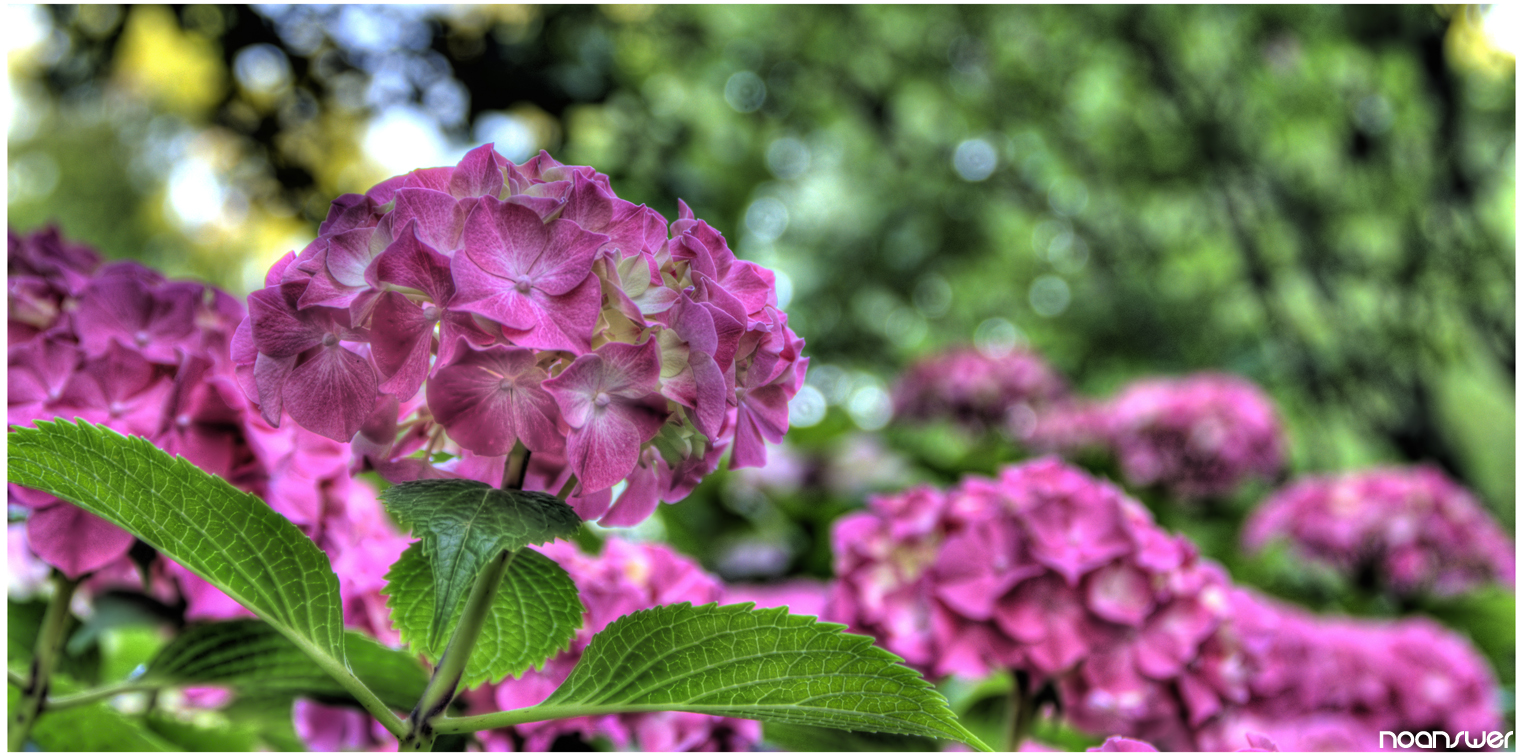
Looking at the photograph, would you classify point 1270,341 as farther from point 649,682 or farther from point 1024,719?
point 649,682

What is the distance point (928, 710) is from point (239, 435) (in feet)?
1.47

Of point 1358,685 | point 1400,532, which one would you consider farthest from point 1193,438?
point 1358,685

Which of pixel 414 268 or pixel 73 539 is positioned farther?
pixel 73 539

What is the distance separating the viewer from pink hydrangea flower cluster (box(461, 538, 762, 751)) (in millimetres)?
640

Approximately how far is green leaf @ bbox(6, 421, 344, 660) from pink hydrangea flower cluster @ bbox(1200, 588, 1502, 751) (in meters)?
0.74

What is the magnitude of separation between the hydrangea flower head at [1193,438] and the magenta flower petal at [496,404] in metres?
1.72

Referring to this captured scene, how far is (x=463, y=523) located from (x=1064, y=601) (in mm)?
494

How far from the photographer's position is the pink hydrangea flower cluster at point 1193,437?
1932 millimetres

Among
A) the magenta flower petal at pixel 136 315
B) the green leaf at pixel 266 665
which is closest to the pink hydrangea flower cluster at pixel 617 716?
the green leaf at pixel 266 665

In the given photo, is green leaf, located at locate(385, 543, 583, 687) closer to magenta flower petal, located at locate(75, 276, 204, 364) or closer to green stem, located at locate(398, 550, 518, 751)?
green stem, located at locate(398, 550, 518, 751)

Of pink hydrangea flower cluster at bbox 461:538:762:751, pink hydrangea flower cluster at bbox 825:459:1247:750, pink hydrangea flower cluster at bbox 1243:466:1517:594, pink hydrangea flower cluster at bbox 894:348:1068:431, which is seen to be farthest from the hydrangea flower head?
pink hydrangea flower cluster at bbox 461:538:762:751

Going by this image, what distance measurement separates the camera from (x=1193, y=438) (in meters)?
1.93

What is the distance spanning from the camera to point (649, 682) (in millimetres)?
476

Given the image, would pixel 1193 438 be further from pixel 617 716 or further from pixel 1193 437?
pixel 617 716
